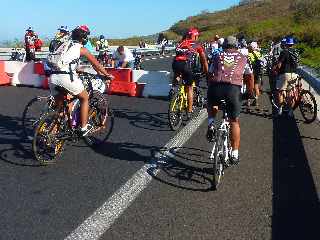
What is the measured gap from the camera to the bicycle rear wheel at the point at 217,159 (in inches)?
236

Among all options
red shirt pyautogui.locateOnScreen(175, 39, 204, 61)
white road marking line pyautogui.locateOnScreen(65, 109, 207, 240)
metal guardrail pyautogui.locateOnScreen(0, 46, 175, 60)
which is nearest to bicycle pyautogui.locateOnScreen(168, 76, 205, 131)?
red shirt pyautogui.locateOnScreen(175, 39, 204, 61)

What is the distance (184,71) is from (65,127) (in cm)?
357

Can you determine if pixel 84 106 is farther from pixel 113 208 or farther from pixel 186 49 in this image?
pixel 186 49

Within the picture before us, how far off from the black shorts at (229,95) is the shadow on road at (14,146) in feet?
9.23

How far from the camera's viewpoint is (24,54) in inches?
1062

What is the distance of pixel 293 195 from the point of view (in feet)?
19.6

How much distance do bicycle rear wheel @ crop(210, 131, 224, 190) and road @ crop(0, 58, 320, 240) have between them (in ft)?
0.45

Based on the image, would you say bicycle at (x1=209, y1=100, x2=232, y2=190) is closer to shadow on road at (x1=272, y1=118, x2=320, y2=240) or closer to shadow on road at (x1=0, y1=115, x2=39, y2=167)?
shadow on road at (x1=272, y1=118, x2=320, y2=240)

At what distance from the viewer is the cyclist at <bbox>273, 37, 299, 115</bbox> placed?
1109 centimetres

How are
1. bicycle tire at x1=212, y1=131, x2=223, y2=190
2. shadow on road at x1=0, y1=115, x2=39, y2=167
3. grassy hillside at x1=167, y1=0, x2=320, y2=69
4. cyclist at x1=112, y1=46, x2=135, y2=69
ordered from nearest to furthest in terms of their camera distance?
bicycle tire at x1=212, y1=131, x2=223, y2=190, shadow on road at x1=0, y1=115, x2=39, y2=167, cyclist at x1=112, y1=46, x2=135, y2=69, grassy hillside at x1=167, y1=0, x2=320, y2=69

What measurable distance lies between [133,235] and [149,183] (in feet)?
5.39

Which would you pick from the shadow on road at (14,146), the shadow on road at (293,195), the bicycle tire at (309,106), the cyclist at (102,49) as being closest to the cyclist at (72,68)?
the shadow on road at (14,146)

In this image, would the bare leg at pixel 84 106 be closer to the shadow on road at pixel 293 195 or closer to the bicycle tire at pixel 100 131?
the bicycle tire at pixel 100 131

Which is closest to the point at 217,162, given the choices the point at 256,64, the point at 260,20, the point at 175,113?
the point at 175,113
